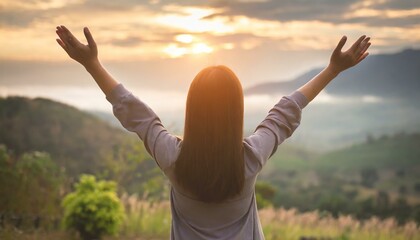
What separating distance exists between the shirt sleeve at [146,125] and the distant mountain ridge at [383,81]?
2379 centimetres

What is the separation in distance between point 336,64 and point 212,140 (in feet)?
2.28

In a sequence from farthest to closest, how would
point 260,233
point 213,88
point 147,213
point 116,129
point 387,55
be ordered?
point 387,55
point 116,129
point 147,213
point 260,233
point 213,88

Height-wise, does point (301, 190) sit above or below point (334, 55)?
below

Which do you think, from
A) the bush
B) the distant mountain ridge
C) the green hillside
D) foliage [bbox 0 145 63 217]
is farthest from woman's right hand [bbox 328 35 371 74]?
the distant mountain ridge

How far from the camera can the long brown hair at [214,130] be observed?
7.23ft

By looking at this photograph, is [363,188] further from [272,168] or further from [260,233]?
[260,233]

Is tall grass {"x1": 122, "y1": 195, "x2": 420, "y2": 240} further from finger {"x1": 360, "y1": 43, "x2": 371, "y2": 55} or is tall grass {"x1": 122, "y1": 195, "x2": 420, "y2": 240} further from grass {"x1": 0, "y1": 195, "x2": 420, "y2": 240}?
finger {"x1": 360, "y1": 43, "x2": 371, "y2": 55}

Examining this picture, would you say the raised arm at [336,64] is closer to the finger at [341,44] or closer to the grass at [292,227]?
the finger at [341,44]

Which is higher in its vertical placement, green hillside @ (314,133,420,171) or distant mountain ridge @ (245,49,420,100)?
distant mountain ridge @ (245,49,420,100)

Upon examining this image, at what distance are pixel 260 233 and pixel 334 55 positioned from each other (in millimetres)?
786

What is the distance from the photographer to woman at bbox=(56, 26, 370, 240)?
221 centimetres

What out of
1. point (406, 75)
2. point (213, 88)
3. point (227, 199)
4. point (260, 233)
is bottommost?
point (406, 75)

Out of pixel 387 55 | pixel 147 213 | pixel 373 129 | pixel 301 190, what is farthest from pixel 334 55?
pixel 387 55

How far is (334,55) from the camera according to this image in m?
2.56
